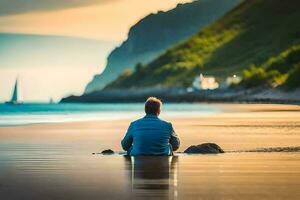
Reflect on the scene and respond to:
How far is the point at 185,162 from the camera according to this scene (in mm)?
19125

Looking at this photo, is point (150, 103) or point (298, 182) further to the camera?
point (150, 103)

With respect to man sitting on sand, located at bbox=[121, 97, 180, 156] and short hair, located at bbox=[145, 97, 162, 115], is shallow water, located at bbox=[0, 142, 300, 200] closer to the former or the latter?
man sitting on sand, located at bbox=[121, 97, 180, 156]

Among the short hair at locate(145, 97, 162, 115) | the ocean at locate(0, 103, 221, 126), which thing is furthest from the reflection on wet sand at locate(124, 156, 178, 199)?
the ocean at locate(0, 103, 221, 126)

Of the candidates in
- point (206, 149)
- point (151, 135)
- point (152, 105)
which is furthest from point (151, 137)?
point (206, 149)

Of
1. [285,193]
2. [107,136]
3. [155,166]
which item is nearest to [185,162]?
[155,166]

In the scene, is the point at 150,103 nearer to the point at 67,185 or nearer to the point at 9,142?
the point at 67,185

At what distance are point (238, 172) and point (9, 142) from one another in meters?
12.9

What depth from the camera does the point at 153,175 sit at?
15.4 meters

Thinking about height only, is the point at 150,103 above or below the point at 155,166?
above

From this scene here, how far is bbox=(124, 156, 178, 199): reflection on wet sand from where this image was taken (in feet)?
41.5

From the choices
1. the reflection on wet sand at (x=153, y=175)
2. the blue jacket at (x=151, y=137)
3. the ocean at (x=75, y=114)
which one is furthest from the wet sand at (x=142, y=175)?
the ocean at (x=75, y=114)

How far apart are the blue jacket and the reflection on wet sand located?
17cm

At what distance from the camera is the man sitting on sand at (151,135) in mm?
18344

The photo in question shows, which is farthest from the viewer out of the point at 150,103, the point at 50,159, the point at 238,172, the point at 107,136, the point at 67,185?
the point at 107,136
